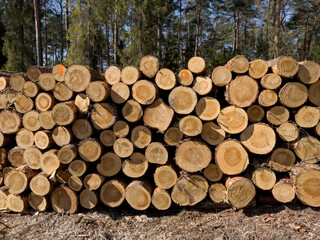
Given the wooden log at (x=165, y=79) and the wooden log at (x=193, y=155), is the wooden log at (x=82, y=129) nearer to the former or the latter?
the wooden log at (x=165, y=79)

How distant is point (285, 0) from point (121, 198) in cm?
1511

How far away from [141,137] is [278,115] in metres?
1.89

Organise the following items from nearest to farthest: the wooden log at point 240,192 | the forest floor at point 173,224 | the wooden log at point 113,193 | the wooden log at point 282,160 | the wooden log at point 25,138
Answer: the forest floor at point 173,224 < the wooden log at point 240,192 < the wooden log at point 282,160 < the wooden log at point 113,193 < the wooden log at point 25,138

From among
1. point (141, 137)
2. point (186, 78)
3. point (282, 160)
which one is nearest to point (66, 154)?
point (141, 137)

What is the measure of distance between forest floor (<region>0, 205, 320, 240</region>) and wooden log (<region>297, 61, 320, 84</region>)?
1690 mm

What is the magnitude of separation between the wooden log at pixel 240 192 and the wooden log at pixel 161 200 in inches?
32.2

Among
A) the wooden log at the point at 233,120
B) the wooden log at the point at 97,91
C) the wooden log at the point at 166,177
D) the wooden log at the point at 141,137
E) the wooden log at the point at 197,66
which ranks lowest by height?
the wooden log at the point at 166,177

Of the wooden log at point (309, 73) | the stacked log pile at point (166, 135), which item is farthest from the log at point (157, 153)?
the wooden log at point (309, 73)

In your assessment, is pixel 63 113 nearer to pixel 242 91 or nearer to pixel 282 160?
pixel 242 91

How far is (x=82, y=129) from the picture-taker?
10.1ft

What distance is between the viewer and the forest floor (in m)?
2.49

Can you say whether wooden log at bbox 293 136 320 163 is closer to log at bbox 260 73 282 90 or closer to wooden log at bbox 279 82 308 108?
wooden log at bbox 279 82 308 108

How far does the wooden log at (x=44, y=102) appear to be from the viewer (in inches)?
122

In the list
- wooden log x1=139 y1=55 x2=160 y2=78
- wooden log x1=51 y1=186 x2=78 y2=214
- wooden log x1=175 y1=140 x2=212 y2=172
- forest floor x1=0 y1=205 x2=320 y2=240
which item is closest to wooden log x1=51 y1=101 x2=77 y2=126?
wooden log x1=51 y1=186 x2=78 y2=214
